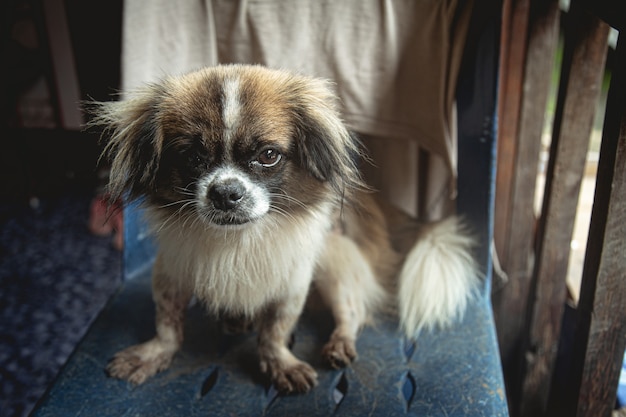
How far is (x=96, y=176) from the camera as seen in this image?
12.5 ft

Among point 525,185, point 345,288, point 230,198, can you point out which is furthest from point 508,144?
point 230,198

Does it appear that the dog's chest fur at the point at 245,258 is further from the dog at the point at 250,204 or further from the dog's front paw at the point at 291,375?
the dog's front paw at the point at 291,375

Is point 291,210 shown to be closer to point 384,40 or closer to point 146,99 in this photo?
point 146,99

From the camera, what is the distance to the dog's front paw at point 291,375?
125cm

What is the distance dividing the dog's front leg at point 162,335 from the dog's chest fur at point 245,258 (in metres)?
0.04

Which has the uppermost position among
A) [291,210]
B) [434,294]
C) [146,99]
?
[146,99]

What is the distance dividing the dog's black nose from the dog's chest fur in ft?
0.43

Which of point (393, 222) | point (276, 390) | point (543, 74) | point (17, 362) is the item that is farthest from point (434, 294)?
point (17, 362)

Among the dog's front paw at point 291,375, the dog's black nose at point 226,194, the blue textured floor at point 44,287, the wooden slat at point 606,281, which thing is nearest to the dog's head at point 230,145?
the dog's black nose at point 226,194

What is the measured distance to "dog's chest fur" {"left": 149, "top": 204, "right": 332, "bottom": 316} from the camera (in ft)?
A: 4.14

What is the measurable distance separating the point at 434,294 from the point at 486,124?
450 mm

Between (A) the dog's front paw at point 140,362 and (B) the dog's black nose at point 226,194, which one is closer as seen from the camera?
(B) the dog's black nose at point 226,194

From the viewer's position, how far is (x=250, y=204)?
112 centimetres

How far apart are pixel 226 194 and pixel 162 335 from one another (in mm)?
466
